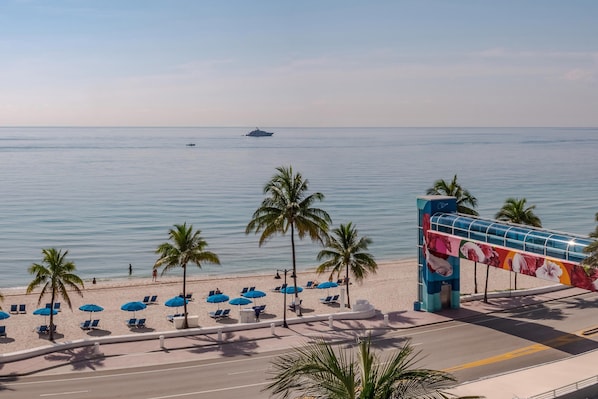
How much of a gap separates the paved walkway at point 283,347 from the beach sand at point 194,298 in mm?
6158

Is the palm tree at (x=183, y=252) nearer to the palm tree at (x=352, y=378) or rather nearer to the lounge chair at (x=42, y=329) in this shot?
the lounge chair at (x=42, y=329)

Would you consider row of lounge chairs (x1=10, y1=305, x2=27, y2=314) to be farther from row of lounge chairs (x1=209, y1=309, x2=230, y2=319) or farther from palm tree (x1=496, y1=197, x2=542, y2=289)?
palm tree (x1=496, y1=197, x2=542, y2=289)

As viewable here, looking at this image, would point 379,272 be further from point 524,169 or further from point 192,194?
point 524,169

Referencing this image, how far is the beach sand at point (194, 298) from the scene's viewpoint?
44594 mm

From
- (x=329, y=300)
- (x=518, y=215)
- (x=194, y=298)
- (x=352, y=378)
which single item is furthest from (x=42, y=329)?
(x=352, y=378)

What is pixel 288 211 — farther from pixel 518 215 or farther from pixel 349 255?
pixel 518 215

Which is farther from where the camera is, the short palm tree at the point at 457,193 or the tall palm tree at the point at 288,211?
the short palm tree at the point at 457,193

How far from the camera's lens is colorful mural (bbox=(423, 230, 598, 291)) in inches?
1330

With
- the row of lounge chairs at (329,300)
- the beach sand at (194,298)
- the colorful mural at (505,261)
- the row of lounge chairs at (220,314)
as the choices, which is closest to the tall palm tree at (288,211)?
the colorful mural at (505,261)

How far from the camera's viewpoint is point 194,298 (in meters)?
54.9

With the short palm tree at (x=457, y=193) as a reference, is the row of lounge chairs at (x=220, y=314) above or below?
below

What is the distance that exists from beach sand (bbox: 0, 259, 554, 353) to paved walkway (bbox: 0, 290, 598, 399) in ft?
20.2

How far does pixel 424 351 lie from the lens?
35.5m

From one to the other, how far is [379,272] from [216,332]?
34045mm
